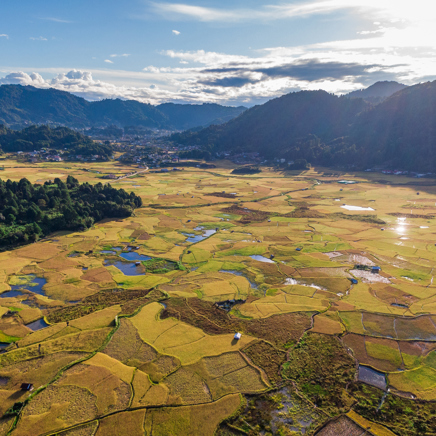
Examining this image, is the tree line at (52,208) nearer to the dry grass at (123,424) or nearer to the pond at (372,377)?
the dry grass at (123,424)

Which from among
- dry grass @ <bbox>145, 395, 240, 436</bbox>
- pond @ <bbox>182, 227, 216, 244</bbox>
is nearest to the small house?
dry grass @ <bbox>145, 395, 240, 436</bbox>

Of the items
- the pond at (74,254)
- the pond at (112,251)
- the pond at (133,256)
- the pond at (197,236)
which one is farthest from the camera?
the pond at (197,236)

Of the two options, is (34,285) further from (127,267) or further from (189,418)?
(189,418)

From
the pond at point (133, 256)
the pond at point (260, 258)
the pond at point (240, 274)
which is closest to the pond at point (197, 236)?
the pond at point (133, 256)

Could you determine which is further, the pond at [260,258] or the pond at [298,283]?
the pond at [260,258]

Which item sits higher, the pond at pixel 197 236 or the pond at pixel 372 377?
the pond at pixel 197 236

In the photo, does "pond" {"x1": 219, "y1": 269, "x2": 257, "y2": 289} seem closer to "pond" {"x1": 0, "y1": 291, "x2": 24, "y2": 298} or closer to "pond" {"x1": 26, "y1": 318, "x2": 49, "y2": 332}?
"pond" {"x1": 26, "y1": 318, "x2": 49, "y2": 332}

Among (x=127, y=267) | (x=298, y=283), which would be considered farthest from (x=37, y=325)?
(x=298, y=283)
